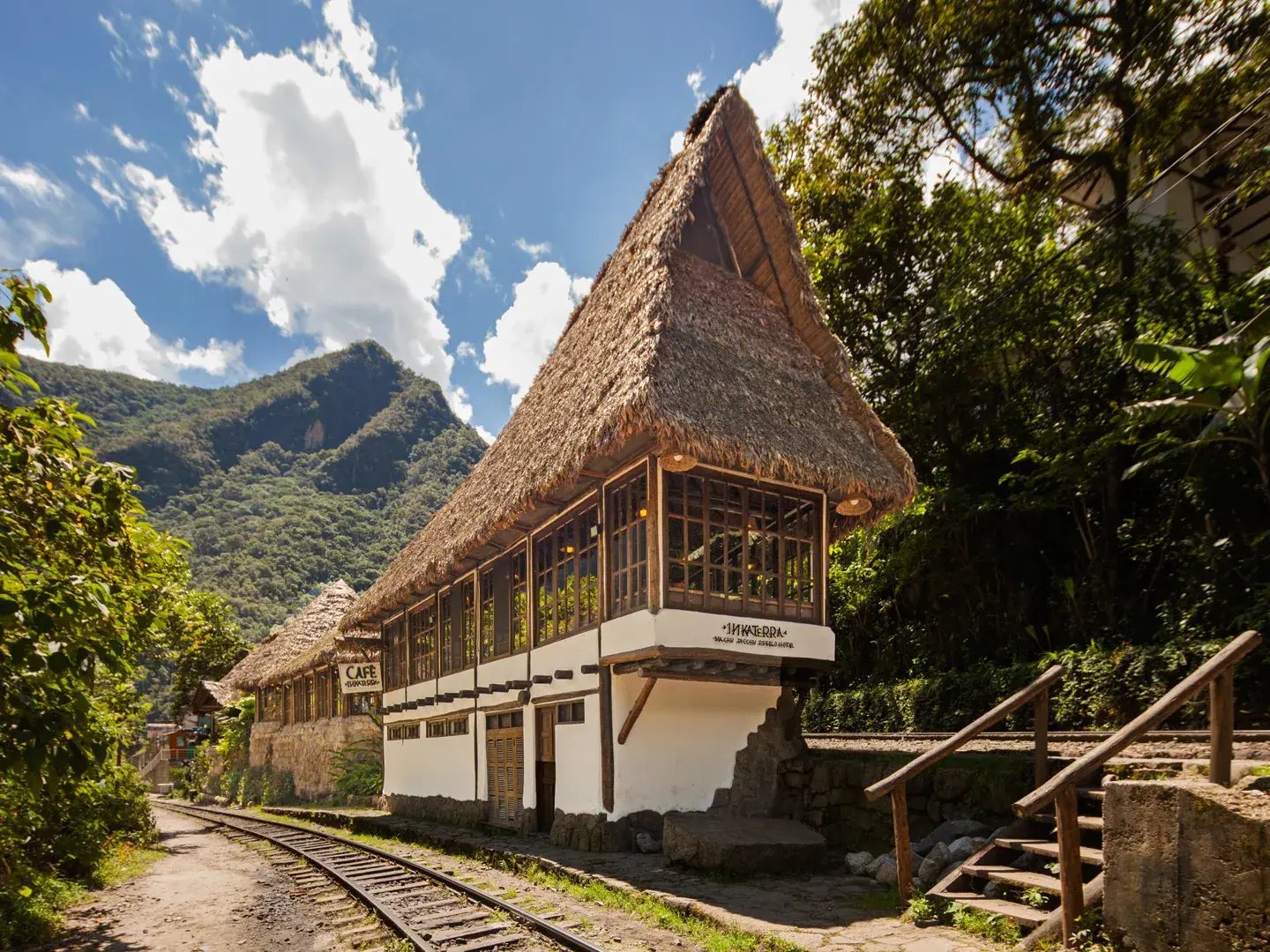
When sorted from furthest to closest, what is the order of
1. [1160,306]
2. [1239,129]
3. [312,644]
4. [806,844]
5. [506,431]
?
1. [312,644]
2. [506,431]
3. [1239,129]
4. [1160,306]
5. [806,844]

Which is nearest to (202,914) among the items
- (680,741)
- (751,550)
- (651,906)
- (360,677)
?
(651,906)

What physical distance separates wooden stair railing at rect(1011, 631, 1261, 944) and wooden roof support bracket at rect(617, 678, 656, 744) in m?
5.45

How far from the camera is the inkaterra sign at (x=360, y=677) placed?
68.0ft

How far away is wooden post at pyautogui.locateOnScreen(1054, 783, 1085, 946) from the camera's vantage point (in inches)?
207

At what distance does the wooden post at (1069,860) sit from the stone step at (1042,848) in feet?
1.89

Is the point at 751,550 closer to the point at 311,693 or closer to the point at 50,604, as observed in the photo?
the point at 50,604

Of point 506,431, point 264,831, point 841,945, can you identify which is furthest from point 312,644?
point 841,945

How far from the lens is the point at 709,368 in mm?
10969

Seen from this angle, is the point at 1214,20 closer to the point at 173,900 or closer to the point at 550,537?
the point at 550,537

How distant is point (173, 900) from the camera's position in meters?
10.3

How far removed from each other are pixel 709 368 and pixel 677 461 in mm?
1616

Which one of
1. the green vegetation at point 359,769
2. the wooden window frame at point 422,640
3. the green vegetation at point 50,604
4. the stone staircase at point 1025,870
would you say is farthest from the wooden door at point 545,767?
the green vegetation at point 359,769

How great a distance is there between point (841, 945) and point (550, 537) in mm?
8247

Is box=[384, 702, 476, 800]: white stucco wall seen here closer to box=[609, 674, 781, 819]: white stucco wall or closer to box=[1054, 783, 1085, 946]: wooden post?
box=[609, 674, 781, 819]: white stucco wall
